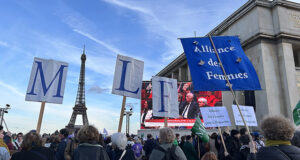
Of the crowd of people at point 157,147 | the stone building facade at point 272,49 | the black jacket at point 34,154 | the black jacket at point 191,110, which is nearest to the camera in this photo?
the crowd of people at point 157,147

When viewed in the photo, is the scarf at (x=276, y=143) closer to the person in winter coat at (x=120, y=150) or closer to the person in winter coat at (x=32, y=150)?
the person in winter coat at (x=120, y=150)

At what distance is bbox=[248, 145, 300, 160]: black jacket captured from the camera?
224 cm

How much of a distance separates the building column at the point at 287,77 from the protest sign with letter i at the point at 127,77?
20.5 metres

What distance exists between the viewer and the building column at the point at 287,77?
23438mm

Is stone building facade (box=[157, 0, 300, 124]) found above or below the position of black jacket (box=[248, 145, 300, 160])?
above

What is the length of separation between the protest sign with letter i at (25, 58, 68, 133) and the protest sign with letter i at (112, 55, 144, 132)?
1649mm

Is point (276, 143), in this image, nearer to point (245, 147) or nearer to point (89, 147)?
point (89, 147)

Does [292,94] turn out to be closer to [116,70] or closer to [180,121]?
[180,121]

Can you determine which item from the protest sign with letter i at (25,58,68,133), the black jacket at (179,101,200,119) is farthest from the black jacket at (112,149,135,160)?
the black jacket at (179,101,200,119)

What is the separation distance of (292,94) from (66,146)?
24097 millimetres

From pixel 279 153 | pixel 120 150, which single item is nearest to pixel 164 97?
pixel 120 150

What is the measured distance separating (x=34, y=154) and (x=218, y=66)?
4732 mm

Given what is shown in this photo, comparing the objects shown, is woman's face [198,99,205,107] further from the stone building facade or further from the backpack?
the backpack

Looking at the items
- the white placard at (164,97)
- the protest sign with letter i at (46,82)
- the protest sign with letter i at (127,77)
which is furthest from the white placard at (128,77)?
the protest sign with letter i at (46,82)
